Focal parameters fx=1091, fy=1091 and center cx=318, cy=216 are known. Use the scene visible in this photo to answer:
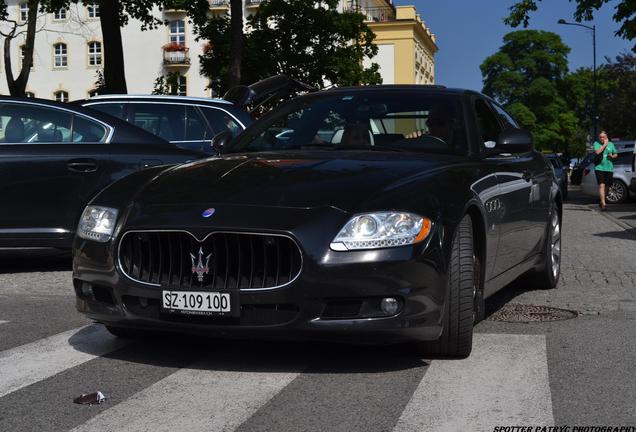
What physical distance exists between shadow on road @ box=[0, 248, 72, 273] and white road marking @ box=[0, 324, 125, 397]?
312 centimetres

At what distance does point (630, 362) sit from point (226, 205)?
2152mm

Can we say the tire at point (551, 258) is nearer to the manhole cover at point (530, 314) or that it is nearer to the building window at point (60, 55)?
the manhole cover at point (530, 314)

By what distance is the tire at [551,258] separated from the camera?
826 cm

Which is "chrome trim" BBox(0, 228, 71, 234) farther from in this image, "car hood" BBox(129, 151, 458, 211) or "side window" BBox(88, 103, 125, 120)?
"car hood" BBox(129, 151, 458, 211)

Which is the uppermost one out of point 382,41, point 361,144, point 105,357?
point 382,41

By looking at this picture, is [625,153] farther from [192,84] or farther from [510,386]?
[192,84]

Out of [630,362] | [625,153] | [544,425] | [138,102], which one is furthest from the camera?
[625,153]

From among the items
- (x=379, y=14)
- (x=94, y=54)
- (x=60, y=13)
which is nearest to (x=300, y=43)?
(x=60, y=13)

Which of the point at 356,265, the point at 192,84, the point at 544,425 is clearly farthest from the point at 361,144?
the point at 192,84

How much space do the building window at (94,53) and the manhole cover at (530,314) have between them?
73.0 m

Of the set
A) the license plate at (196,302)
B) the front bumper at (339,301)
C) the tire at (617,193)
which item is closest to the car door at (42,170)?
the front bumper at (339,301)

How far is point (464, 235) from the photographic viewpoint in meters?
5.46

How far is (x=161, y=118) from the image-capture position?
1162 centimetres

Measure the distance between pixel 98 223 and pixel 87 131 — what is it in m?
4.52
